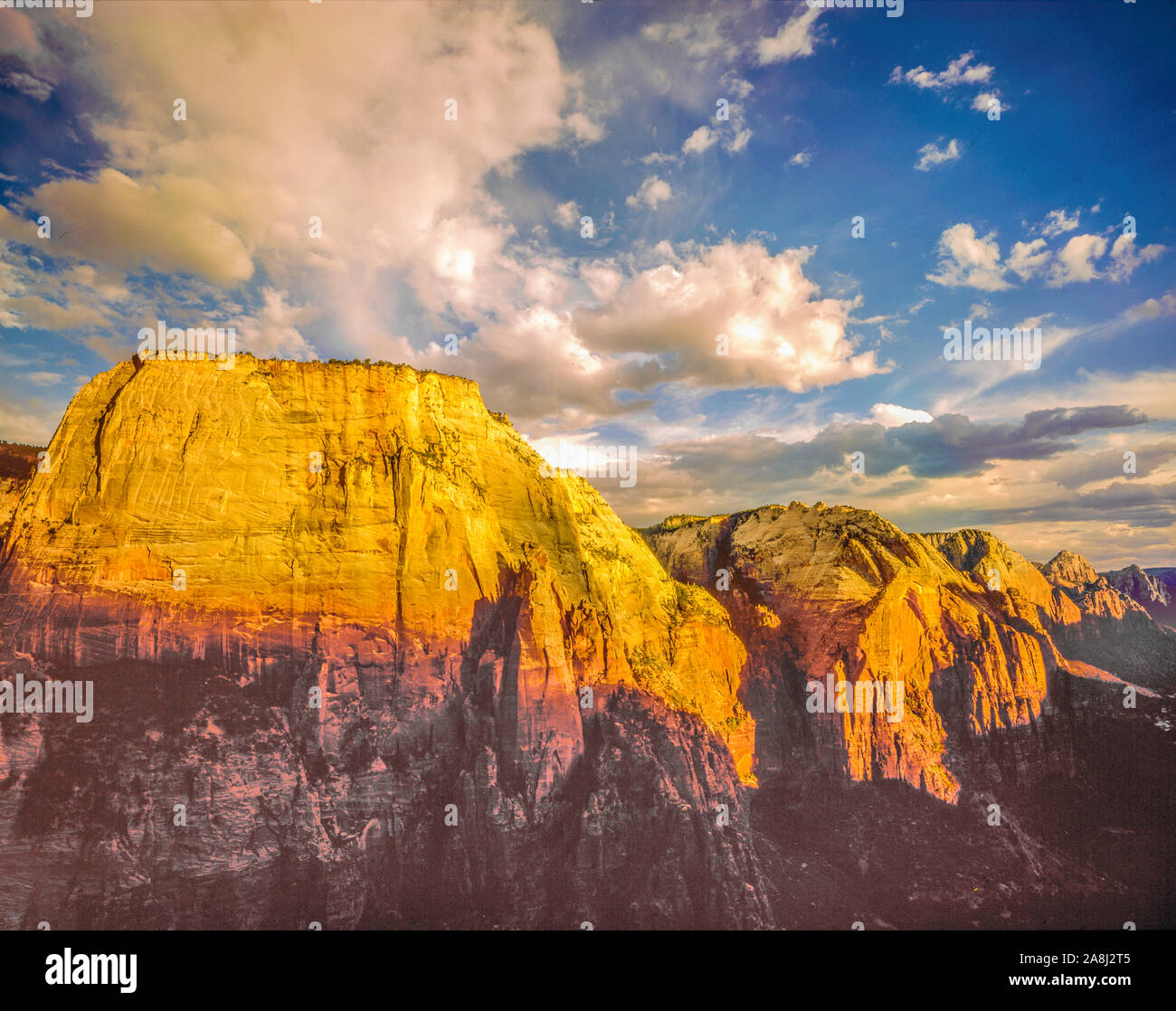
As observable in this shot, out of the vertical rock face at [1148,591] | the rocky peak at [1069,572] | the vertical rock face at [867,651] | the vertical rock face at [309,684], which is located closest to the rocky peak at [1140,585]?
the vertical rock face at [1148,591]

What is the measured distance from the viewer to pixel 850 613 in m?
41.7

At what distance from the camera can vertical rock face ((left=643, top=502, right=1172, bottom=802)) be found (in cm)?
3866

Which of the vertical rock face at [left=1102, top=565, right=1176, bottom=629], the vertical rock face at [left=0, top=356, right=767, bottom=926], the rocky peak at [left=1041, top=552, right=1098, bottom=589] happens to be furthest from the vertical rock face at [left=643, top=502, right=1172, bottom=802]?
the vertical rock face at [left=1102, top=565, right=1176, bottom=629]

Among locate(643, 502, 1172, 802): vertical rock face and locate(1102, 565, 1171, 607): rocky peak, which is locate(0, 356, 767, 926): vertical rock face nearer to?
locate(643, 502, 1172, 802): vertical rock face

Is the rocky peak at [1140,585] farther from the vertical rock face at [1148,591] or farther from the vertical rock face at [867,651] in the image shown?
the vertical rock face at [867,651]

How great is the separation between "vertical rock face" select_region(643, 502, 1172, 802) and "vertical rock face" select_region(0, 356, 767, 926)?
12644 millimetres

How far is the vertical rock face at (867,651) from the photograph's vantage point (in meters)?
38.7

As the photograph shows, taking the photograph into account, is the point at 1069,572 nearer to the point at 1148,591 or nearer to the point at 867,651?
the point at 1148,591

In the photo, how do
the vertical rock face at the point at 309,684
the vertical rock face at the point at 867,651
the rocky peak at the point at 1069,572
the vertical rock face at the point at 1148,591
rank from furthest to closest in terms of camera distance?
the vertical rock face at the point at 1148,591 < the rocky peak at the point at 1069,572 < the vertical rock face at the point at 867,651 < the vertical rock face at the point at 309,684

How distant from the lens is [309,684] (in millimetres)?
23781

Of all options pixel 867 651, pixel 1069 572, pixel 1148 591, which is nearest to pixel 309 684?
pixel 867 651

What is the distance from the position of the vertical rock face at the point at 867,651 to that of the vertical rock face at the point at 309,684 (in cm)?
1264

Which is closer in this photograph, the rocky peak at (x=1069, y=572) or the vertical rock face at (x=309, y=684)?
the vertical rock face at (x=309, y=684)
